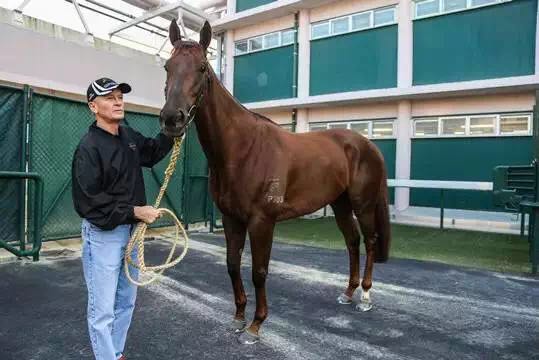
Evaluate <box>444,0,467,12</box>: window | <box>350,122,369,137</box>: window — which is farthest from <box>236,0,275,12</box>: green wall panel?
<box>444,0,467,12</box>: window

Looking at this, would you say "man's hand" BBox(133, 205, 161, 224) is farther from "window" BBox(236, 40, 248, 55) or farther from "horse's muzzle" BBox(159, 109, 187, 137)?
"window" BBox(236, 40, 248, 55)

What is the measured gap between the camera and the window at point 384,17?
10383 millimetres

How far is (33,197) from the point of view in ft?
17.5

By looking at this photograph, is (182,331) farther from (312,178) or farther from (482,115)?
(482,115)

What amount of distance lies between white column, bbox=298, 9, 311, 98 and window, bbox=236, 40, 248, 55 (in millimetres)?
2483

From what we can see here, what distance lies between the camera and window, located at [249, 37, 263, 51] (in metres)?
13.1

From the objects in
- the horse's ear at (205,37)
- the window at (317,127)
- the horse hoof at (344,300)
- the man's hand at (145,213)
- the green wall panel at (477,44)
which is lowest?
the horse hoof at (344,300)

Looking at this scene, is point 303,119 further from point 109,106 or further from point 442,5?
point 109,106

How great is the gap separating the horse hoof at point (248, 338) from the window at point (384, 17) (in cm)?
996

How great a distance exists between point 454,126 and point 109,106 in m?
9.55

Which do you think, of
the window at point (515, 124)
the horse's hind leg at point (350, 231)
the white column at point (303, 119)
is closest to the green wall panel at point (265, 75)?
the white column at point (303, 119)

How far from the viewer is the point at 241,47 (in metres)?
13.8

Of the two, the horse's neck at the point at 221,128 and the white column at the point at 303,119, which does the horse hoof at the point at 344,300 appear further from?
the white column at the point at 303,119

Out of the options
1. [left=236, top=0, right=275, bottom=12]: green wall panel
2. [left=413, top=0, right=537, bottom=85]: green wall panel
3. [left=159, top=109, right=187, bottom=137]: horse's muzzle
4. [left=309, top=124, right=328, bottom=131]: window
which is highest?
[left=236, top=0, right=275, bottom=12]: green wall panel
